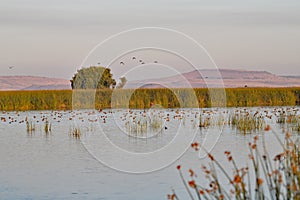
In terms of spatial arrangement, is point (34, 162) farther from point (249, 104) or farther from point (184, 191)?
point (249, 104)

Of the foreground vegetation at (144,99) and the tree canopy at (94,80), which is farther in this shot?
the tree canopy at (94,80)

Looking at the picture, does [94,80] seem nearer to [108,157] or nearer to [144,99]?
[144,99]

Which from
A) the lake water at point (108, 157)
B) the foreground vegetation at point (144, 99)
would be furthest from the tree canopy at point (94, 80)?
the lake water at point (108, 157)

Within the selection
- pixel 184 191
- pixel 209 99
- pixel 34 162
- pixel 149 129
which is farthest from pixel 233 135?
pixel 209 99

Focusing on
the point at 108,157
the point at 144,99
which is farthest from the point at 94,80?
the point at 108,157

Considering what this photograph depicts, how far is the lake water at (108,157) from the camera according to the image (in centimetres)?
909

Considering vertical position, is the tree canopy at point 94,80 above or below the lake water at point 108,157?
above

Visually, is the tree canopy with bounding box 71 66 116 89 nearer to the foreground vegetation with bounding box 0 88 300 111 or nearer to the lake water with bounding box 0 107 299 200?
the foreground vegetation with bounding box 0 88 300 111

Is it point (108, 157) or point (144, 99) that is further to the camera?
point (144, 99)

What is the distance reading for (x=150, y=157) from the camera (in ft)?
41.1

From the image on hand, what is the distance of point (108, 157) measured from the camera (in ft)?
40.3

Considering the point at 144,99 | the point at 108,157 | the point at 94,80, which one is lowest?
the point at 108,157

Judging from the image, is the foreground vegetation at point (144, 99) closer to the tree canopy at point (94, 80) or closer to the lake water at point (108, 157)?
the tree canopy at point (94, 80)

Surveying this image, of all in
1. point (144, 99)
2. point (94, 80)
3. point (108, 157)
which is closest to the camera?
point (108, 157)
